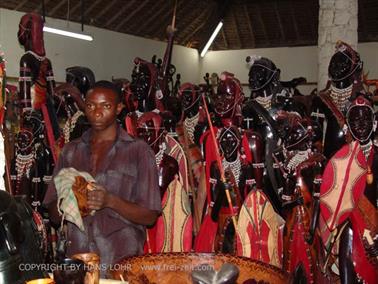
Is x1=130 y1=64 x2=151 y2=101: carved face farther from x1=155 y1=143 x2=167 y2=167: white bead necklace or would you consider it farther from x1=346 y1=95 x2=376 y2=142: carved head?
x1=346 y1=95 x2=376 y2=142: carved head

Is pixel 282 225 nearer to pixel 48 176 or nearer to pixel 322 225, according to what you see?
pixel 322 225

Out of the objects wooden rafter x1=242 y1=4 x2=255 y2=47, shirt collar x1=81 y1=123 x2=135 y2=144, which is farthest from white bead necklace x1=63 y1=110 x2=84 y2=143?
wooden rafter x1=242 y1=4 x2=255 y2=47

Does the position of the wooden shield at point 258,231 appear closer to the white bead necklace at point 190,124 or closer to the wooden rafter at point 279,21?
the white bead necklace at point 190,124

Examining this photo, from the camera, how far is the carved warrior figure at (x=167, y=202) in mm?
4184

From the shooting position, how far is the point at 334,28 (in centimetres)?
610

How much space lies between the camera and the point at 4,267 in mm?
1633

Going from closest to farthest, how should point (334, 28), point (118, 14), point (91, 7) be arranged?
point (334, 28), point (91, 7), point (118, 14)

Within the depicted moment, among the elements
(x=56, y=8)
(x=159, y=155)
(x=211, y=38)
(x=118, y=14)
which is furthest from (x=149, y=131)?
(x=211, y=38)

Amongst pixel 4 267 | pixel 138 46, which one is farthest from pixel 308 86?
pixel 4 267

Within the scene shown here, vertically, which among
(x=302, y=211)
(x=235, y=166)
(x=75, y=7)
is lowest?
(x=302, y=211)

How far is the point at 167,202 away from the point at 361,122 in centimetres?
Result: 146

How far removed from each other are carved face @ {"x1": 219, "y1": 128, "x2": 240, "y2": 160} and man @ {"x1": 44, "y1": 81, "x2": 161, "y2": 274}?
163 centimetres

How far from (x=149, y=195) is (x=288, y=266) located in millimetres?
1737

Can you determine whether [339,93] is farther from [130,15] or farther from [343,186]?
[130,15]
